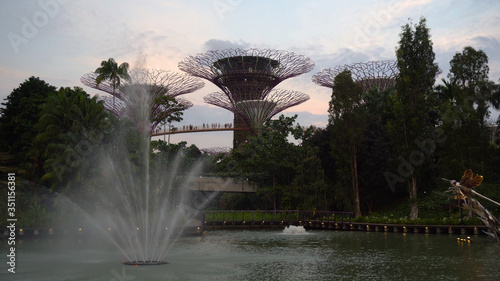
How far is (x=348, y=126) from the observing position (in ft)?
137

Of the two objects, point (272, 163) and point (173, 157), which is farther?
point (173, 157)

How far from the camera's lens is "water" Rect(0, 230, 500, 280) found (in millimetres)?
15695

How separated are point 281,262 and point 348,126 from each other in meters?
24.5

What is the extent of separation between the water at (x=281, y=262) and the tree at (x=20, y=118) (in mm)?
10820

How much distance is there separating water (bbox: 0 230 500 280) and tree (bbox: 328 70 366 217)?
14.7 m

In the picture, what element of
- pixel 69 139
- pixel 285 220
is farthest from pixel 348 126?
pixel 69 139

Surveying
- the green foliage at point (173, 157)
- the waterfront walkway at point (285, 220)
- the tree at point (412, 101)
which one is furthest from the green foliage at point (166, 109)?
the tree at point (412, 101)

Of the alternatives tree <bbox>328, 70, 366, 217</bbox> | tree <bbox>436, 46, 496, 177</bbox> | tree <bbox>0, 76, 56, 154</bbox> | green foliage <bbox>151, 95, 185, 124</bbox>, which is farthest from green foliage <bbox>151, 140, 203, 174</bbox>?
tree <bbox>436, 46, 496, 177</bbox>

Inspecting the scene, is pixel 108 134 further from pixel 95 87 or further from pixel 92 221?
pixel 95 87

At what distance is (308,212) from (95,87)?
28089mm

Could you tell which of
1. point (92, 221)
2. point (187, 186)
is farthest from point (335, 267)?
point (187, 186)

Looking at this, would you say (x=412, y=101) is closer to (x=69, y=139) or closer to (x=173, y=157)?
(x=69, y=139)

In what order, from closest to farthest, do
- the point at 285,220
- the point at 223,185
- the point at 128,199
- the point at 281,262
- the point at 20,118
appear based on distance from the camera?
the point at 281,262
the point at 128,199
the point at 20,118
the point at 285,220
the point at 223,185

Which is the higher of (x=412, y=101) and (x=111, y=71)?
(x=111, y=71)
